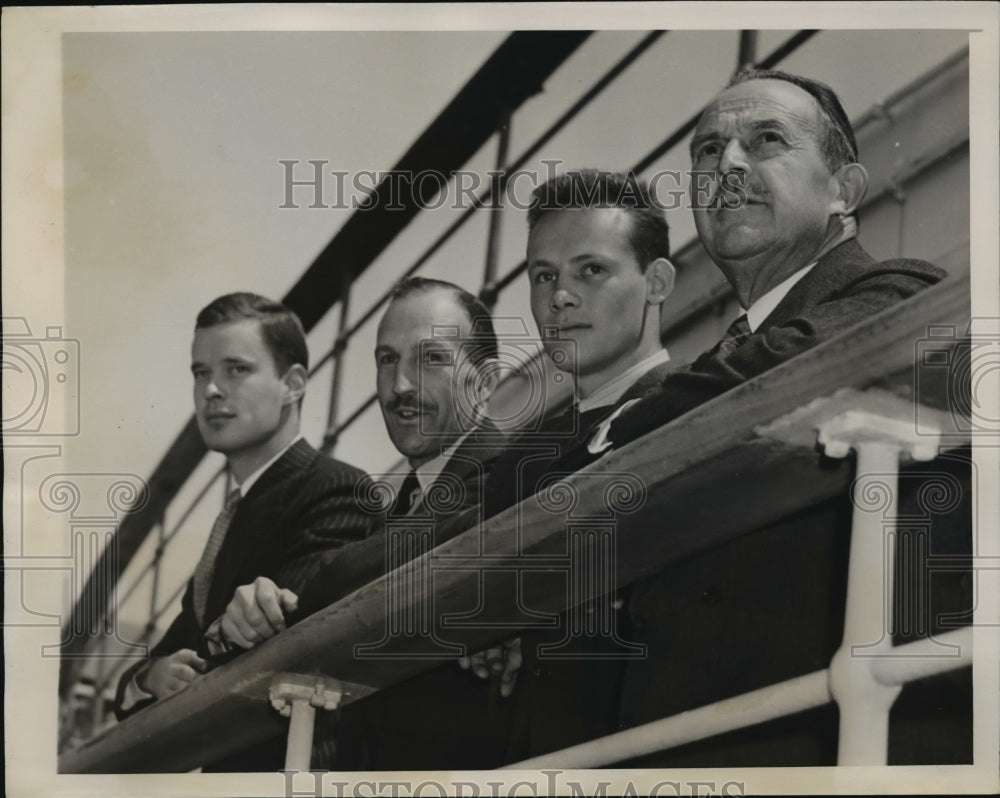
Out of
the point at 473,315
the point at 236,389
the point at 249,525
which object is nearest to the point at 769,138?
the point at 473,315

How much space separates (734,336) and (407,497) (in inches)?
32.6

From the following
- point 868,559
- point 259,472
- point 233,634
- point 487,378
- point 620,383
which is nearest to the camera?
point 868,559

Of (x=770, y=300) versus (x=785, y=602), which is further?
(x=770, y=300)

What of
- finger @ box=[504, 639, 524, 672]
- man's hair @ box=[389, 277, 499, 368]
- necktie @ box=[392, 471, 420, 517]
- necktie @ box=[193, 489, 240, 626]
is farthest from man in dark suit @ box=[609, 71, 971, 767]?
necktie @ box=[193, 489, 240, 626]

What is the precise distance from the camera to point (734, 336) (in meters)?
3.77

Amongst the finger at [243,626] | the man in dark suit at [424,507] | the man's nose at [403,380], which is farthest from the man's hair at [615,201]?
the finger at [243,626]

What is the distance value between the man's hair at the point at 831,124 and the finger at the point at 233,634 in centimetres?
167

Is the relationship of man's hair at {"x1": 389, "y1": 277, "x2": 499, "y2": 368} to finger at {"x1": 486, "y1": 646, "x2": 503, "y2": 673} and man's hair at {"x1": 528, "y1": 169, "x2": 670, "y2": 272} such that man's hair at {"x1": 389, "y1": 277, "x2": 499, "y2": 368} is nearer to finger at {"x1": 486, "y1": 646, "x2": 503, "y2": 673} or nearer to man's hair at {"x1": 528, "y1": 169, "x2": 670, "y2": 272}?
man's hair at {"x1": 528, "y1": 169, "x2": 670, "y2": 272}

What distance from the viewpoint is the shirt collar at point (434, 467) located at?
4.02m

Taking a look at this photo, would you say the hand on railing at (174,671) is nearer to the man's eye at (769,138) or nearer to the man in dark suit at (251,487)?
the man in dark suit at (251,487)

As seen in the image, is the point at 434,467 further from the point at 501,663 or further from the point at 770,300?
the point at 770,300

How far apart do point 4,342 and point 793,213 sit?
1.76 meters

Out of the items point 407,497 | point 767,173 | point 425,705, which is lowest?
point 425,705

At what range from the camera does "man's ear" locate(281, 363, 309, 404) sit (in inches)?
165
